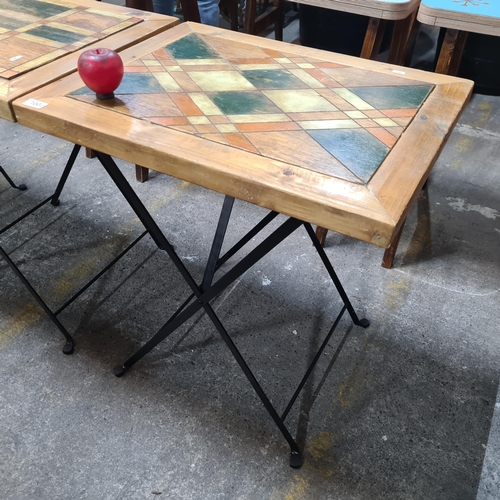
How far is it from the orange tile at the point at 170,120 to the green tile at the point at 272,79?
286 millimetres

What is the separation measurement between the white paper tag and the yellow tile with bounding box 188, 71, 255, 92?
398mm

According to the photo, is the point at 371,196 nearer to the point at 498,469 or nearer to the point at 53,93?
the point at 53,93

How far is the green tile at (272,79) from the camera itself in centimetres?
137

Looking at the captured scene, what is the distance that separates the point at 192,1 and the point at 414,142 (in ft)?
5.44

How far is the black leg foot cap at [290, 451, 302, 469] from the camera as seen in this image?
1412mm

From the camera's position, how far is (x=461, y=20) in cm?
181

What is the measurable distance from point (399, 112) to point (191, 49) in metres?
0.69

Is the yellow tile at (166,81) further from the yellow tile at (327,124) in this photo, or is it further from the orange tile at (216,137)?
the yellow tile at (327,124)

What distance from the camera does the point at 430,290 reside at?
1984 mm

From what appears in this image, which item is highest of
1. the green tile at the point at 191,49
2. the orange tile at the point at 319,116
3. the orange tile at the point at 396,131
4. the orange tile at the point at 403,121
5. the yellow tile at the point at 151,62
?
the green tile at the point at 191,49

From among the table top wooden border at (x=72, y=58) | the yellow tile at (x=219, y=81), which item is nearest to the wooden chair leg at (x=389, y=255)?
the yellow tile at (x=219, y=81)

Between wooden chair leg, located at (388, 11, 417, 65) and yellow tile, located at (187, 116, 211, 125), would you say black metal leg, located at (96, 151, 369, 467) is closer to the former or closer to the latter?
yellow tile, located at (187, 116, 211, 125)

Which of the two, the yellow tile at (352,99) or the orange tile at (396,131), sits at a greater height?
the yellow tile at (352,99)

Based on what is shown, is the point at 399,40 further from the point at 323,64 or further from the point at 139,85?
the point at 139,85
